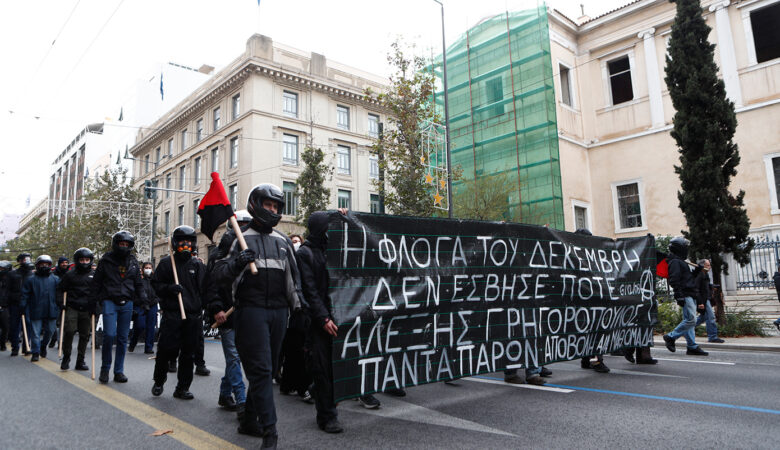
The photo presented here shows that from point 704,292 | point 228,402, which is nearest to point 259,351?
point 228,402

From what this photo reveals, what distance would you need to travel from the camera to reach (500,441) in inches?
152

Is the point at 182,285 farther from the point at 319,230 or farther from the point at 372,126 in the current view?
the point at 372,126

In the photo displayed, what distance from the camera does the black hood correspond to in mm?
4426

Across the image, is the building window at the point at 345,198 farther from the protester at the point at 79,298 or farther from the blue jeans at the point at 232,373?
the blue jeans at the point at 232,373

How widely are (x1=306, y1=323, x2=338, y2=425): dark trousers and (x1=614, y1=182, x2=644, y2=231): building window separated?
21002mm

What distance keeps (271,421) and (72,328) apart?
677cm

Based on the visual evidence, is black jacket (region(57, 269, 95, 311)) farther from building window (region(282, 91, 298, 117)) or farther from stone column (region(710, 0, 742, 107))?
building window (region(282, 91, 298, 117))

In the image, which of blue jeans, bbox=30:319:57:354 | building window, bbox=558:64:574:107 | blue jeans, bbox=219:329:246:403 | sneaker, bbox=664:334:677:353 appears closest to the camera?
blue jeans, bbox=219:329:246:403

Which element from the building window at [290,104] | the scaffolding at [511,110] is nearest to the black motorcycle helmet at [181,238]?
the scaffolding at [511,110]

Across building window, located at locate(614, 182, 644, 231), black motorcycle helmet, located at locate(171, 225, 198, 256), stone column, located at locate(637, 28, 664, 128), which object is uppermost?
stone column, located at locate(637, 28, 664, 128)

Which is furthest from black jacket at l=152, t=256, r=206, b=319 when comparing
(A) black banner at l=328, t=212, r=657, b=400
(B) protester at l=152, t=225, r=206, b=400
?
(A) black banner at l=328, t=212, r=657, b=400

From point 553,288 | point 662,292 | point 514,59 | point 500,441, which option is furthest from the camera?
point 514,59

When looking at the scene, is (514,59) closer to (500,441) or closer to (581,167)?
(581,167)

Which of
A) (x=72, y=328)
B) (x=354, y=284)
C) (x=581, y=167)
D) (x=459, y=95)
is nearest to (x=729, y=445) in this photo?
(x=354, y=284)
